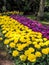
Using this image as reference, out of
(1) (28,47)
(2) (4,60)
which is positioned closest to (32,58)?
(1) (28,47)

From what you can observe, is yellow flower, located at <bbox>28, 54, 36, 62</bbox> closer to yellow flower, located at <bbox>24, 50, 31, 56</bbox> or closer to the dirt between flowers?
yellow flower, located at <bbox>24, 50, 31, 56</bbox>

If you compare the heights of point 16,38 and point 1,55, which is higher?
point 16,38

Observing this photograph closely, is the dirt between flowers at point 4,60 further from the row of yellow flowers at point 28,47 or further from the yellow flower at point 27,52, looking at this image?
the yellow flower at point 27,52

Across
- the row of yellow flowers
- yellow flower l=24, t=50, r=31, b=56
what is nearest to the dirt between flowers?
the row of yellow flowers

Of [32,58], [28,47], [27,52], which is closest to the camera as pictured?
[32,58]

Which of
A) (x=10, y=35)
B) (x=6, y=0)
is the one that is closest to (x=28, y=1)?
(x=6, y=0)

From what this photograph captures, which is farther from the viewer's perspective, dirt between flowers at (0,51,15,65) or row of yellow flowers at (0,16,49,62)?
dirt between flowers at (0,51,15,65)

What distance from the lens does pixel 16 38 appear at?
6312 millimetres

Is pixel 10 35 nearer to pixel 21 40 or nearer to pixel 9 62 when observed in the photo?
pixel 21 40

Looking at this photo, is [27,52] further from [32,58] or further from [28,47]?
[28,47]

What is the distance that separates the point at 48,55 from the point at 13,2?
A: 13465mm

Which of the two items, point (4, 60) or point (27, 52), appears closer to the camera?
point (27, 52)

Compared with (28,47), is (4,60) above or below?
below

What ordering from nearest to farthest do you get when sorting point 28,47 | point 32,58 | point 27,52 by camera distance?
point 32,58
point 27,52
point 28,47
